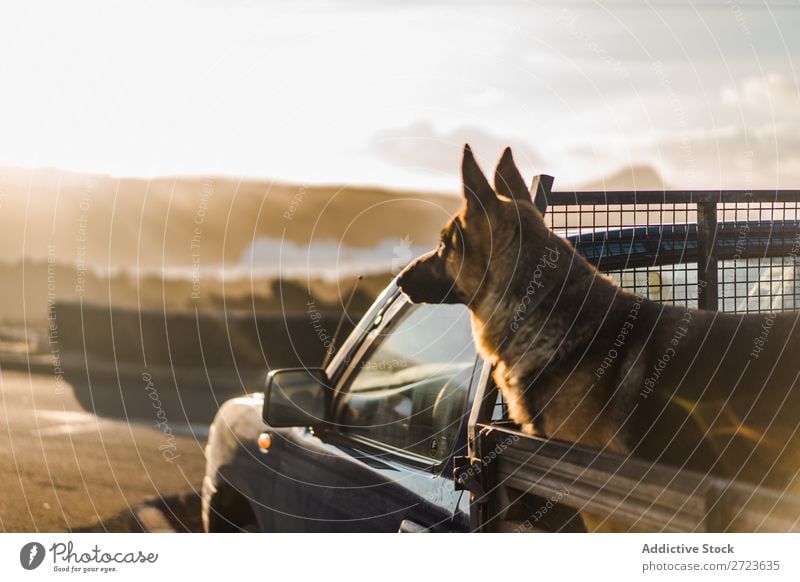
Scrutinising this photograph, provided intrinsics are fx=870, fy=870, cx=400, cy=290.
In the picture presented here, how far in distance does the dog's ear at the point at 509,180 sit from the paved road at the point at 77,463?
13.3 ft

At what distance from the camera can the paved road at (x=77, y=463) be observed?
656 cm

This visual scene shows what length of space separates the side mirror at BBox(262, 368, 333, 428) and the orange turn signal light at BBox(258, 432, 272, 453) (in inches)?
13.4

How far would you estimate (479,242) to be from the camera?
3.18 metres

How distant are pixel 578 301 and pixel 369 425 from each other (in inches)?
32.7

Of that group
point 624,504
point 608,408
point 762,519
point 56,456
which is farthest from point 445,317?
point 56,456

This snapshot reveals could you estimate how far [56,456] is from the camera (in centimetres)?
847

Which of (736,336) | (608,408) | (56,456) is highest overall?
(736,336)

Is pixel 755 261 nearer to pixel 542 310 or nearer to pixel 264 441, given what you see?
pixel 542 310

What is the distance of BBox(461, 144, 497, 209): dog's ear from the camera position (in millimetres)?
3078

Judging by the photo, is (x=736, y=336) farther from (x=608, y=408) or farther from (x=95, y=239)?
(x=95, y=239)

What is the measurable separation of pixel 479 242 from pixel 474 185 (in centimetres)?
21

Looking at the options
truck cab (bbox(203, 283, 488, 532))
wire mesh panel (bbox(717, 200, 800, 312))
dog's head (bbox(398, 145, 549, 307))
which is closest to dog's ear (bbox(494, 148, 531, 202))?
dog's head (bbox(398, 145, 549, 307))

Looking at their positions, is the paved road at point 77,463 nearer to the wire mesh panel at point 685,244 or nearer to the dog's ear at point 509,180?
the dog's ear at point 509,180

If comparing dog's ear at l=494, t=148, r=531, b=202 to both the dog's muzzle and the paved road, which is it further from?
the paved road
